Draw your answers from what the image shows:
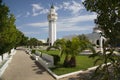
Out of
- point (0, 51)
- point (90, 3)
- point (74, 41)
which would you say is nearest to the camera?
point (90, 3)

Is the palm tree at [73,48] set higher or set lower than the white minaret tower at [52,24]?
lower

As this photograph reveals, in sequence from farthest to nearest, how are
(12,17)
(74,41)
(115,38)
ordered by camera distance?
(12,17) < (74,41) < (115,38)

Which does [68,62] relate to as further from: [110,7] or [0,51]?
[110,7]

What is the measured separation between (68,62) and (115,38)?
669 inches

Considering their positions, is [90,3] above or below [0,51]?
above

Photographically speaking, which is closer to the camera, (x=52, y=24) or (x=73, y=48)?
(x=73, y=48)

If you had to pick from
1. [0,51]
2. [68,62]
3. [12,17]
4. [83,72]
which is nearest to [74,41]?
[68,62]

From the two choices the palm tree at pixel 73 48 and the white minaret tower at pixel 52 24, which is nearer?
the palm tree at pixel 73 48

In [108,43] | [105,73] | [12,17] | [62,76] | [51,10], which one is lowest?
[62,76]

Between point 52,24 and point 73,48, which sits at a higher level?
point 52,24

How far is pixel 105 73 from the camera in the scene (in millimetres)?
7500

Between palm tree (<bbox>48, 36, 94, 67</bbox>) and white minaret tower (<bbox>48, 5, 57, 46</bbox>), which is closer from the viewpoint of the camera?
palm tree (<bbox>48, 36, 94, 67</bbox>)

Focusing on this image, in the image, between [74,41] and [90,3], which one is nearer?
[90,3]

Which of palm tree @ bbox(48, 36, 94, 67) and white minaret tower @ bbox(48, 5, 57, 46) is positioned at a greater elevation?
white minaret tower @ bbox(48, 5, 57, 46)
